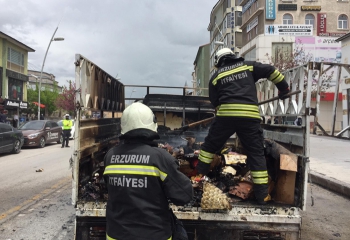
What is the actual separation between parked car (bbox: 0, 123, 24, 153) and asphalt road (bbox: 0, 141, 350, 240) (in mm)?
4621

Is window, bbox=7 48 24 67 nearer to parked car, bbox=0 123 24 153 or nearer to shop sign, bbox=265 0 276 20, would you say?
parked car, bbox=0 123 24 153

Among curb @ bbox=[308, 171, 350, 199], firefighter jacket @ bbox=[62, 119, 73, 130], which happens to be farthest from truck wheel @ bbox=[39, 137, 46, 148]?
curb @ bbox=[308, 171, 350, 199]

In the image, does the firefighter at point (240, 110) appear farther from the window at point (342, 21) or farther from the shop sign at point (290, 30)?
the window at point (342, 21)

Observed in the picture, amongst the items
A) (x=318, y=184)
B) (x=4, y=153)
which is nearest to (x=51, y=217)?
(x=318, y=184)

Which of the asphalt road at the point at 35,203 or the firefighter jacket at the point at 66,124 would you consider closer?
the asphalt road at the point at 35,203

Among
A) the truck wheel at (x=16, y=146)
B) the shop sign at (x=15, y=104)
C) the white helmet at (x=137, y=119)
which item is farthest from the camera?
the shop sign at (x=15, y=104)

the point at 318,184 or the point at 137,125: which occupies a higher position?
the point at 137,125

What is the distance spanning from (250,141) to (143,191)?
1.68m

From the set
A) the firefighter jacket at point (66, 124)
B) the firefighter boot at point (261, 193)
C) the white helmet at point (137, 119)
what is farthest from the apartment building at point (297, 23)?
the white helmet at point (137, 119)

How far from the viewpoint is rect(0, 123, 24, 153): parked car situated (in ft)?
43.9

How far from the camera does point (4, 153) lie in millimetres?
14734

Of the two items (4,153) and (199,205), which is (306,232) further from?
(4,153)

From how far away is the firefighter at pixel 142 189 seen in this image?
87.3 inches

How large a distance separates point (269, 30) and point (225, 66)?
113 ft
